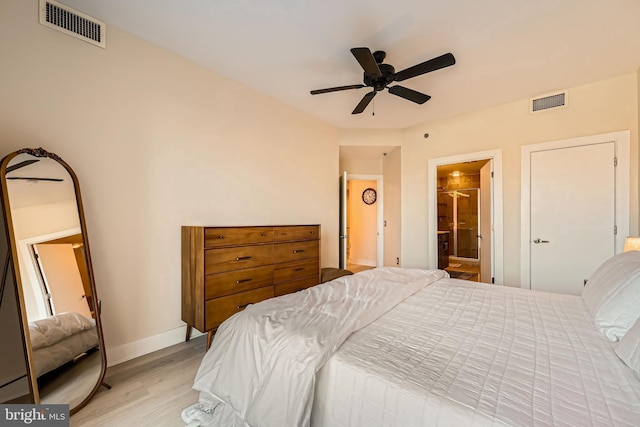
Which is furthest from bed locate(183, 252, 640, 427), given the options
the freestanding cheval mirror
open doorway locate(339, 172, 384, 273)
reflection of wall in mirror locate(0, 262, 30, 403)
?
open doorway locate(339, 172, 384, 273)

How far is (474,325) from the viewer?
1368 mm

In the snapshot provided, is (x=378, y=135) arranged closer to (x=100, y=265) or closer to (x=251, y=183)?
(x=251, y=183)

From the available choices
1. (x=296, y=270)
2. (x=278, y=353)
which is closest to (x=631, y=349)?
(x=278, y=353)

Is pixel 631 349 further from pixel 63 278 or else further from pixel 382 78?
pixel 63 278

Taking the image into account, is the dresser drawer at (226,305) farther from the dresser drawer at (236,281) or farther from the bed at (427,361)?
the bed at (427,361)

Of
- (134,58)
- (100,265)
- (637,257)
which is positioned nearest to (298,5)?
(134,58)

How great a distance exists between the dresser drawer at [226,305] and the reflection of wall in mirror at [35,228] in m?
1.02

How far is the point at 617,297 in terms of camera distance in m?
1.29

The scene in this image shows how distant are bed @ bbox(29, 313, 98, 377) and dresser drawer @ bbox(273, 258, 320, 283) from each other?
4.98 feet

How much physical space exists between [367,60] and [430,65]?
1.62 feet

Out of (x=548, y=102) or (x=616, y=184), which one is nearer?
(x=616, y=184)

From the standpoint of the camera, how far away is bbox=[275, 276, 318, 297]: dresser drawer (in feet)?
9.35

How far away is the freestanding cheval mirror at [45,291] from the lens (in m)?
1.54

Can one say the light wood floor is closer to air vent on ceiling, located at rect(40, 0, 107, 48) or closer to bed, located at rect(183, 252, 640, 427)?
bed, located at rect(183, 252, 640, 427)
